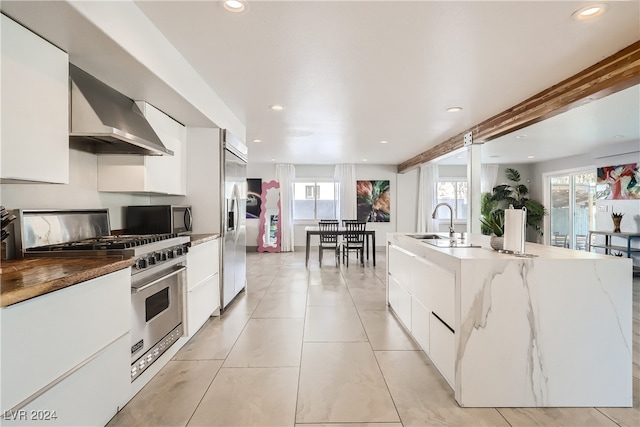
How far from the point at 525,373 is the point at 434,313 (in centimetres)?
60

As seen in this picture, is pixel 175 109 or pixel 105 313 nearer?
pixel 105 313

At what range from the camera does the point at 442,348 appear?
212 cm

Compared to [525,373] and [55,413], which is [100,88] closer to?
[55,413]

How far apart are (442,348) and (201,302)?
2.07 m

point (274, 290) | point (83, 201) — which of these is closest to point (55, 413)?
point (83, 201)

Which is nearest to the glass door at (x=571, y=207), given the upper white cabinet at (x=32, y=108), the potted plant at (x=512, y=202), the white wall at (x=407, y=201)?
the potted plant at (x=512, y=202)

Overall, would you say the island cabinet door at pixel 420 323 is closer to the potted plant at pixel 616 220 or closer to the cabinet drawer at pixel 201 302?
the cabinet drawer at pixel 201 302

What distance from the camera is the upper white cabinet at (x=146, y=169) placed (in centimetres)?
254

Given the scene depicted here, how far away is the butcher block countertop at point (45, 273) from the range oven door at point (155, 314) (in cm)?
33

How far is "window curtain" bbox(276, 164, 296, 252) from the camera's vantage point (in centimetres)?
855

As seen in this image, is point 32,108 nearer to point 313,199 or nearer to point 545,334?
point 545,334

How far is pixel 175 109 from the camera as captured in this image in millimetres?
2793

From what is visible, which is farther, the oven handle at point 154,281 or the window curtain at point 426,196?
the window curtain at point 426,196

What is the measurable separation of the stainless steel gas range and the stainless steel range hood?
0.51m
